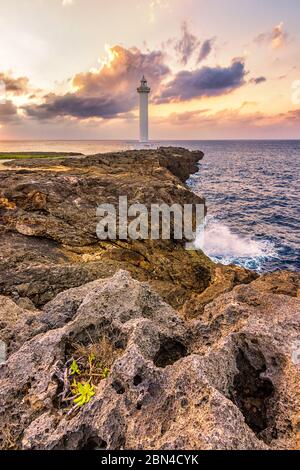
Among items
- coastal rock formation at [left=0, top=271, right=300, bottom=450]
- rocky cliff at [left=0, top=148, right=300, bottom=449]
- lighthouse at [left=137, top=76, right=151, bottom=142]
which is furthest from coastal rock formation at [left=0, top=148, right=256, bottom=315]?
lighthouse at [left=137, top=76, right=151, bottom=142]

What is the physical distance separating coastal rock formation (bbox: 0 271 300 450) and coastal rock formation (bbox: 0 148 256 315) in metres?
3.21

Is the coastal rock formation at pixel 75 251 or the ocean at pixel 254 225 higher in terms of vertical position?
the coastal rock formation at pixel 75 251

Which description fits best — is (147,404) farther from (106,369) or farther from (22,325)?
(22,325)

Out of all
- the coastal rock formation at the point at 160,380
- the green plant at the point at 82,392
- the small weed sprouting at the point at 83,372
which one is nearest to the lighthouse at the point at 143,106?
the coastal rock formation at the point at 160,380

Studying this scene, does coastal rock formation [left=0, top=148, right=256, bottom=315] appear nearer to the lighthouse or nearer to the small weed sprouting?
the small weed sprouting

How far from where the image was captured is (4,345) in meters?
4.37

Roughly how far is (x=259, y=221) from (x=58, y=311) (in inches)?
1141

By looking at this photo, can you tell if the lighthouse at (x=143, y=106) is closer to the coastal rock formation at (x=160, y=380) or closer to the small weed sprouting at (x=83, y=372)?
the coastal rock formation at (x=160, y=380)

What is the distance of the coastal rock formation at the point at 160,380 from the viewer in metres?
2.98

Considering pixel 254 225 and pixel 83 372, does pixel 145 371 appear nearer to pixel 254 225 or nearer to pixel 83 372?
pixel 83 372

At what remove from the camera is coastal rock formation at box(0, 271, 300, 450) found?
2979 mm

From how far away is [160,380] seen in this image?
3.53 meters

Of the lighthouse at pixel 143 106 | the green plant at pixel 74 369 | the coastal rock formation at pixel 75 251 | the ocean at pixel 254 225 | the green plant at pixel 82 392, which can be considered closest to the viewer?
the green plant at pixel 82 392

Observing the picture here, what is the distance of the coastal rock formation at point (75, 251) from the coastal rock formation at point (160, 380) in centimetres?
321
